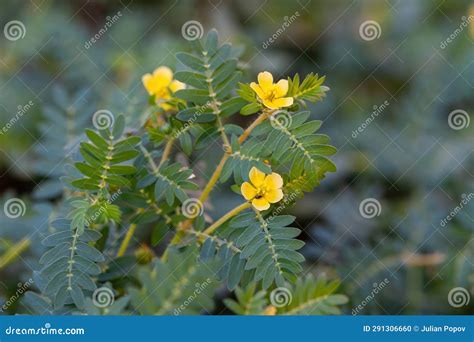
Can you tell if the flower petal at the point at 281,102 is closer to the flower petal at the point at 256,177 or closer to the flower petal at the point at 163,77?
the flower petal at the point at 256,177

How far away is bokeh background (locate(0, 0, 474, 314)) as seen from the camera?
1748mm

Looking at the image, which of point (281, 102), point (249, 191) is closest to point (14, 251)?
point (249, 191)

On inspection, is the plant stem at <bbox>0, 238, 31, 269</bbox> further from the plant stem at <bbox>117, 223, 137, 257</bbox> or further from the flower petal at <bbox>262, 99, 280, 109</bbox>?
the flower petal at <bbox>262, 99, 280, 109</bbox>

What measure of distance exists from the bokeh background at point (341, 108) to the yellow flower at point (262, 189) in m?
0.52

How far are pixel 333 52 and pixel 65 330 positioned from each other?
4.88 ft

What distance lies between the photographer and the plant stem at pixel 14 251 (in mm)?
1550

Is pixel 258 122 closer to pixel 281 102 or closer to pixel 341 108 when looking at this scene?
Result: pixel 281 102

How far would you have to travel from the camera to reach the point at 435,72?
2145 millimetres

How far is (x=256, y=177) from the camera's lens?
1.19 meters

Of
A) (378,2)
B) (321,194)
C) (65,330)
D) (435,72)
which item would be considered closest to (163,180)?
(65,330)

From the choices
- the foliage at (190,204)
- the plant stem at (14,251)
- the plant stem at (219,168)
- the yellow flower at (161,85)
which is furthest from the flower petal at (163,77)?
the plant stem at (14,251)

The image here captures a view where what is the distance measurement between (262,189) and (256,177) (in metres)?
0.02

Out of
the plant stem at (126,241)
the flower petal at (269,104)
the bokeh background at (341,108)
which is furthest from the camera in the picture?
the bokeh background at (341,108)

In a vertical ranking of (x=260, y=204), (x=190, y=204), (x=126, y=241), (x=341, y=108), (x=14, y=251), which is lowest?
(x=14, y=251)
